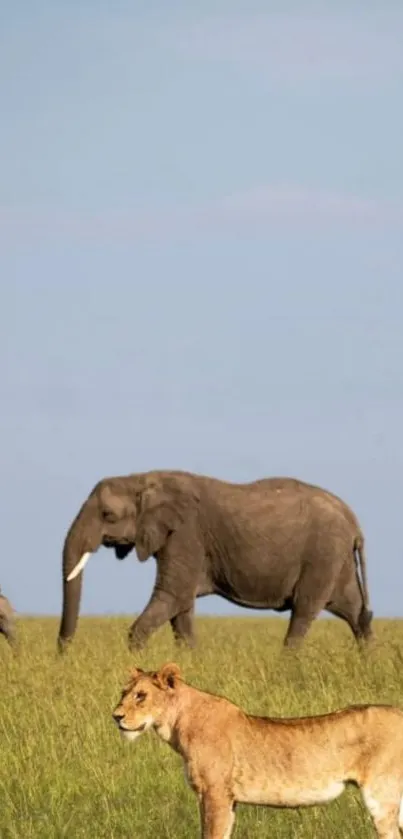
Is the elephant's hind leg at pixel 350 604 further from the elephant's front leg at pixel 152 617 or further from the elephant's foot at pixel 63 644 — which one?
the elephant's foot at pixel 63 644

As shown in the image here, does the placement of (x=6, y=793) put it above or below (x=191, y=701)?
below

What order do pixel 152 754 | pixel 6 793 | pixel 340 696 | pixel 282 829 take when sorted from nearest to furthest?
pixel 282 829
pixel 6 793
pixel 152 754
pixel 340 696

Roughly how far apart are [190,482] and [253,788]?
1352 centimetres

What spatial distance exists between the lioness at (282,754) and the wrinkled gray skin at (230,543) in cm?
1258

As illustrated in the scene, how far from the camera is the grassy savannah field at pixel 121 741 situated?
9.84m

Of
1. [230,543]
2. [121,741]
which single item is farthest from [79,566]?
[121,741]

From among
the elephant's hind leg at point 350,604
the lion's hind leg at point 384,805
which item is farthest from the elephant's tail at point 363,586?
the lion's hind leg at point 384,805

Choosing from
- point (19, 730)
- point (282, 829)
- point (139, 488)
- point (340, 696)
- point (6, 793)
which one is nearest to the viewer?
point (282, 829)

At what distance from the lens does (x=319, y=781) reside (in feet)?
27.5

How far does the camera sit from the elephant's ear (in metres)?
21.3

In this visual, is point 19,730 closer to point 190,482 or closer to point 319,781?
point 319,781

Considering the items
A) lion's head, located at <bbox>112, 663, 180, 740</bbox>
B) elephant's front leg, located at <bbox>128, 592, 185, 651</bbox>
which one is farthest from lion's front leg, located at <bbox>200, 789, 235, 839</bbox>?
elephant's front leg, located at <bbox>128, 592, 185, 651</bbox>

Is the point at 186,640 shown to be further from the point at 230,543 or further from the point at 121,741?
the point at 121,741

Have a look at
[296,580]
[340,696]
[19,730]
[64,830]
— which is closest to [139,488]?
[296,580]
